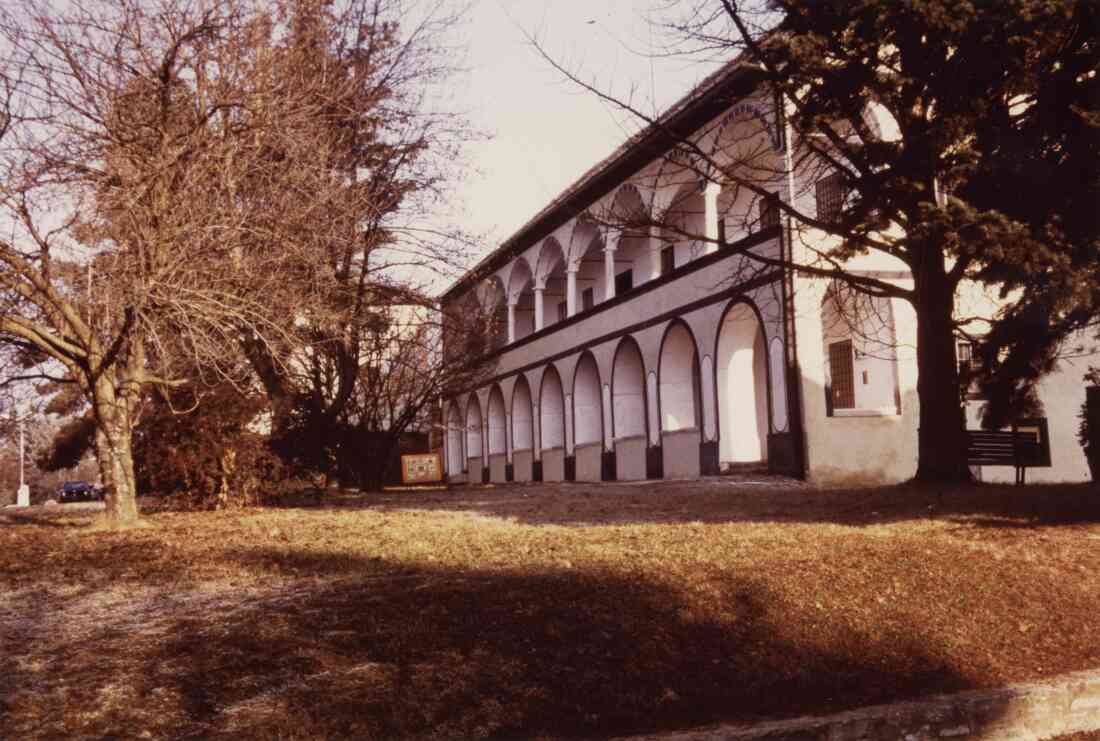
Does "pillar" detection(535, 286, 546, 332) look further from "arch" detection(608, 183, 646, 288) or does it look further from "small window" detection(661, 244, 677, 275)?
"small window" detection(661, 244, 677, 275)

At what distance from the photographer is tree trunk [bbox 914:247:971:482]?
1196 centimetres

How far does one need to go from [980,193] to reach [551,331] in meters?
22.9

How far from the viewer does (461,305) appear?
27297 mm

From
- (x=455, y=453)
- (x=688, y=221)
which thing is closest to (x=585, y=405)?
(x=688, y=221)

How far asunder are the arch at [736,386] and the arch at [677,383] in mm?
2404

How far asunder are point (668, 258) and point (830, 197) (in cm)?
873

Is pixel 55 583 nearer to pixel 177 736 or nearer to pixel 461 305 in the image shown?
pixel 177 736

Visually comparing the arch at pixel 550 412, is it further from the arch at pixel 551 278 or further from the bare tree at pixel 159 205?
the bare tree at pixel 159 205

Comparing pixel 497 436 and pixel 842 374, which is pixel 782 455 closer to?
pixel 842 374

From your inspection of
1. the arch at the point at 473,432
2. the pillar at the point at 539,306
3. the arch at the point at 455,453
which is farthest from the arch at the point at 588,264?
the arch at the point at 455,453

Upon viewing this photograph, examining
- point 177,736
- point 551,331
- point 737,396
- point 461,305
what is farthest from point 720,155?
point 177,736

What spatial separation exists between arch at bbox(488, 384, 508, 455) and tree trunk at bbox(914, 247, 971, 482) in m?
26.8

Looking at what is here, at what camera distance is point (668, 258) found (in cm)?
2692

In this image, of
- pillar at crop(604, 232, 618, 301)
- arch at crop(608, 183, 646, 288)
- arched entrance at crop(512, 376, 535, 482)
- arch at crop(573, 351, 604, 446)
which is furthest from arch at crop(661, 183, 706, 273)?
arched entrance at crop(512, 376, 535, 482)
